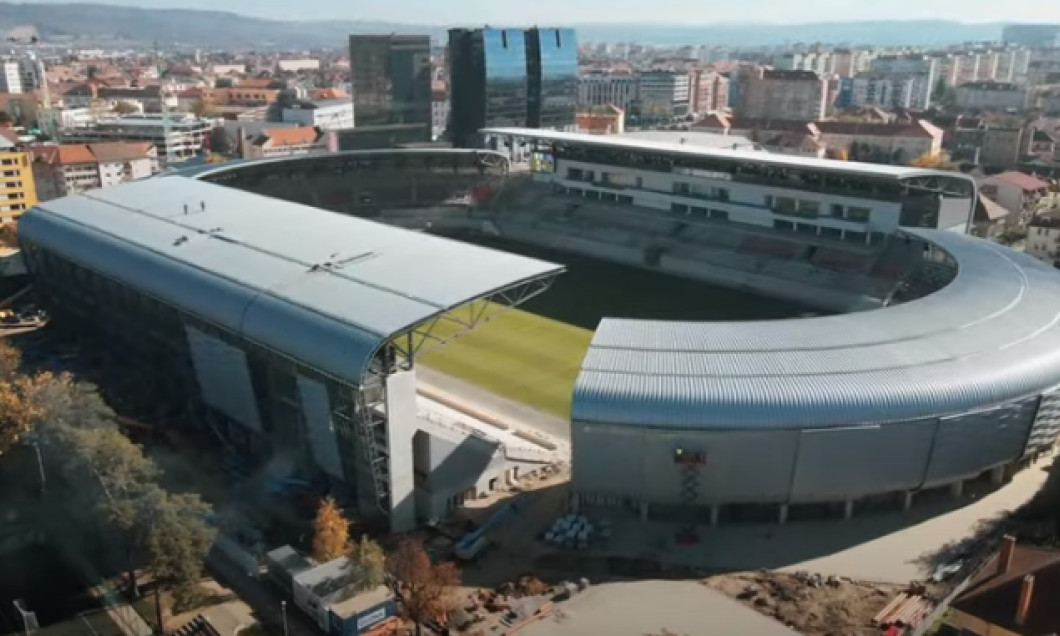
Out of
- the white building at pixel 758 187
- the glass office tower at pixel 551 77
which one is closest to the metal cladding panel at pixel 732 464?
the white building at pixel 758 187

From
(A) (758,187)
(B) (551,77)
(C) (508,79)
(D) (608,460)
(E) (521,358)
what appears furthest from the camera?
(B) (551,77)

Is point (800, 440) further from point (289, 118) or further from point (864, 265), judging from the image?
point (289, 118)

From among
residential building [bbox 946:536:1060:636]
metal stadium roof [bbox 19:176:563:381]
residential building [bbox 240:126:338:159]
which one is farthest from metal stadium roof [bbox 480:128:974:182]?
residential building [bbox 240:126:338:159]

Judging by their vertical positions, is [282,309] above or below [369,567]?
above

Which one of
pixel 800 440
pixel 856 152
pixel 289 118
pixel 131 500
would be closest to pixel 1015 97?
pixel 856 152

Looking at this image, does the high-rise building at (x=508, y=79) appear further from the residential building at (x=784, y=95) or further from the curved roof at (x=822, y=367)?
the curved roof at (x=822, y=367)

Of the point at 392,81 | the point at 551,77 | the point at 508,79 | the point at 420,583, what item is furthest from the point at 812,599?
the point at 392,81

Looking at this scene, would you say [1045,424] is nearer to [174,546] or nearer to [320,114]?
[174,546]
